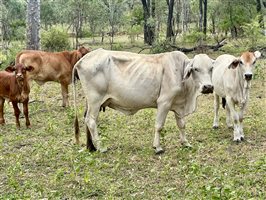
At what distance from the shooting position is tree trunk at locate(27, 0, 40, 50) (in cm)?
1273

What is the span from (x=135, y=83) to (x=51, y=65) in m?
3.87

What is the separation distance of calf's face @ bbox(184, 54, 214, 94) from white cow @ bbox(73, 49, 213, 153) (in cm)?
3

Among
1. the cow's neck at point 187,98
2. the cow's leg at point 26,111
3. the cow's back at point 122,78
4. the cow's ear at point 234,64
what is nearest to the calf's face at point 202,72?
the cow's neck at point 187,98

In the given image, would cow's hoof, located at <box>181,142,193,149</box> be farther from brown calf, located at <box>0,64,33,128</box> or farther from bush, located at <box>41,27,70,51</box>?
bush, located at <box>41,27,70,51</box>

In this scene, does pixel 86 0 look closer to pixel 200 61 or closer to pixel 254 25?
pixel 254 25

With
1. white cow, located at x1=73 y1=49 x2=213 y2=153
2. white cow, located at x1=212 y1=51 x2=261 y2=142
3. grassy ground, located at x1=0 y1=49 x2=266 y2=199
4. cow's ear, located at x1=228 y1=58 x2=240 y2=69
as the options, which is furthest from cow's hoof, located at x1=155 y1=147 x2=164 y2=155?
cow's ear, located at x1=228 y1=58 x2=240 y2=69

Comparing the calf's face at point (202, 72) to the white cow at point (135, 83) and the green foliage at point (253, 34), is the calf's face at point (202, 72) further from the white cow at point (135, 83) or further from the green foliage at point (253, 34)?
the green foliage at point (253, 34)

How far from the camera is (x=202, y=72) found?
6480mm

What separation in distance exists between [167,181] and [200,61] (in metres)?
1.90

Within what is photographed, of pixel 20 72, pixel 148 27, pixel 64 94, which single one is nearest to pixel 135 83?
pixel 20 72

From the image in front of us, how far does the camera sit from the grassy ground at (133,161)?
5.08 meters

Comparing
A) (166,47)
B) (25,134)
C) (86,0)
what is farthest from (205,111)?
(86,0)

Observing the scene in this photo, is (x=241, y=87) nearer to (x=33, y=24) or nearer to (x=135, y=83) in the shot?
(x=135, y=83)

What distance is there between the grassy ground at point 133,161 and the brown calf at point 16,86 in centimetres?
48
